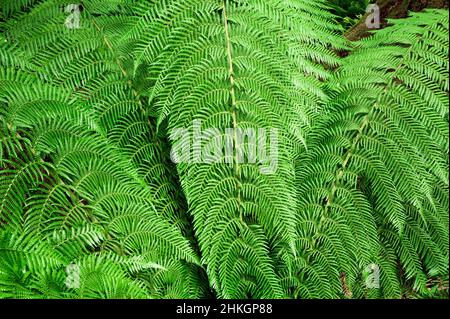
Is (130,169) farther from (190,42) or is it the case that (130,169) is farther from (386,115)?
(386,115)

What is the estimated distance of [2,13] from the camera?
1.62m

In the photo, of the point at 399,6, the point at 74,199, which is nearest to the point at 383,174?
the point at 399,6

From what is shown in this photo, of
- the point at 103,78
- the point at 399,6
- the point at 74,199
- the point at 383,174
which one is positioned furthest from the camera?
the point at 399,6

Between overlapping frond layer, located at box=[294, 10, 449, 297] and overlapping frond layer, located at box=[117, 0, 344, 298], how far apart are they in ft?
0.49

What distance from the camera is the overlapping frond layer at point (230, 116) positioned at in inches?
58.9

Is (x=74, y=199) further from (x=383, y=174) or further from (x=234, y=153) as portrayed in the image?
(x=383, y=174)

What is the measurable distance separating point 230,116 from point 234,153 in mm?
115

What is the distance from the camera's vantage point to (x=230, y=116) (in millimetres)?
1515

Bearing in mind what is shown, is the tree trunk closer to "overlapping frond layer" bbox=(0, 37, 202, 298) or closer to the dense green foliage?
the dense green foliage

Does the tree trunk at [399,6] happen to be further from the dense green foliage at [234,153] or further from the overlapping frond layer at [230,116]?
the overlapping frond layer at [230,116]

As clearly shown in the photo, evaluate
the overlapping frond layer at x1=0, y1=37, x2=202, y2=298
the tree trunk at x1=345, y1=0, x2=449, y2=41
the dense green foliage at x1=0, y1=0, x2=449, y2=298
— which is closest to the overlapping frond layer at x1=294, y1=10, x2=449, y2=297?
the dense green foliage at x1=0, y1=0, x2=449, y2=298

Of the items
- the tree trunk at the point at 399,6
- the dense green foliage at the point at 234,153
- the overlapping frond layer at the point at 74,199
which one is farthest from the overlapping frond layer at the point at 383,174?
the overlapping frond layer at the point at 74,199

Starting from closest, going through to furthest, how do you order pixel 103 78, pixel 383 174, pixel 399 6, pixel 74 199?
pixel 74 199 → pixel 383 174 → pixel 103 78 → pixel 399 6
